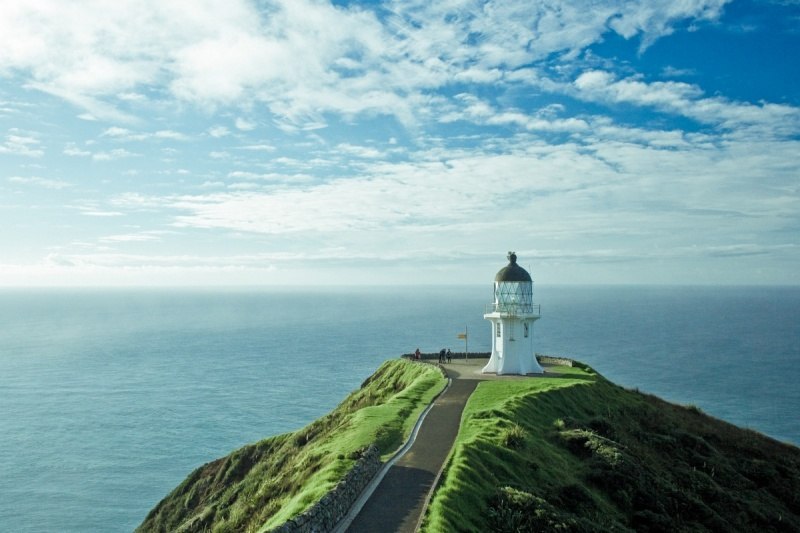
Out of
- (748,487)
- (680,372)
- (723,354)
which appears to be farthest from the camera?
(723,354)

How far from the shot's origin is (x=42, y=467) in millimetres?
60094

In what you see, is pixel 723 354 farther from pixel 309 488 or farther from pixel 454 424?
pixel 309 488

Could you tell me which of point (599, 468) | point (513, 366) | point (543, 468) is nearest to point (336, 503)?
point (543, 468)

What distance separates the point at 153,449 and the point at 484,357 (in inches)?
1485

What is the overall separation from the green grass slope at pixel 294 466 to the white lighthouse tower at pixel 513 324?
598cm

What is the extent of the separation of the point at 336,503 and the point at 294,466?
10.5m

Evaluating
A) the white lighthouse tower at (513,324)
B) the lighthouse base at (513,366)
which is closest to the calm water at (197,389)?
the lighthouse base at (513,366)

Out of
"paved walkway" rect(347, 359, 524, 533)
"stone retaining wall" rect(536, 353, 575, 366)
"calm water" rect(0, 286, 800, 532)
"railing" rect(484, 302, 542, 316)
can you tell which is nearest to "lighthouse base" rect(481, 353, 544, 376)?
"railing" rect(484, 302, 542, 316)

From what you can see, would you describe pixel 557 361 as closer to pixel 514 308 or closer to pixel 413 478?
pixel 514 308

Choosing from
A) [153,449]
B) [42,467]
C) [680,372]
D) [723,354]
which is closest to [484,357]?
[153,449]

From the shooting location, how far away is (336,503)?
17.5m

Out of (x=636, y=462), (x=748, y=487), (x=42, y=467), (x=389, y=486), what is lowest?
(x=42, y=467)

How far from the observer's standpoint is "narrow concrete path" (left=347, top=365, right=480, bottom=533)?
57.3ft

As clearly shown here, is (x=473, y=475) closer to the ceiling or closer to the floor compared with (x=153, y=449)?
closer to the ceiling
